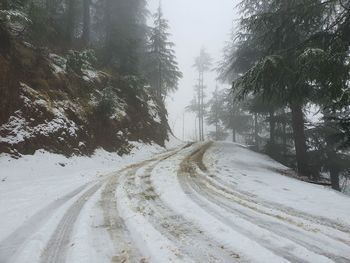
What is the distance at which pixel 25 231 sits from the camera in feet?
17.9

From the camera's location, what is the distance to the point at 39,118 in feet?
46.2

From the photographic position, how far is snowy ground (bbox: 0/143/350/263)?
4320 millimetres

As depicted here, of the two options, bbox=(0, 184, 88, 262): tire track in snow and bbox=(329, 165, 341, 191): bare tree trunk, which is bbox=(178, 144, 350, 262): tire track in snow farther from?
bbox=(329, 165, 341, 191): bare tree trunk

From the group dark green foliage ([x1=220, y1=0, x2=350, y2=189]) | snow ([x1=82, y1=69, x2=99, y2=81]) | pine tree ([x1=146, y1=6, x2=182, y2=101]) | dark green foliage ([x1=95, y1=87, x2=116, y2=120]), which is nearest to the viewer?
dark green foliage ([x1=220, y1=0, x2=350, y2=189])

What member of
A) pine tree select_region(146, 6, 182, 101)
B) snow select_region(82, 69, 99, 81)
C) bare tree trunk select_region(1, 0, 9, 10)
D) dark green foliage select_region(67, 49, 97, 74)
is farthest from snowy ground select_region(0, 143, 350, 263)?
pine tree select_region(146, 6, 182, 101)

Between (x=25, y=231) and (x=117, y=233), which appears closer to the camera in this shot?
(x=117, y=233)

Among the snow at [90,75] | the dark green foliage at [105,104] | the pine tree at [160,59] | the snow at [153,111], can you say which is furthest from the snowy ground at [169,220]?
the pine tree at [160,59]

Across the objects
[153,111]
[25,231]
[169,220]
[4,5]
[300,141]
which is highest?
[4,5]

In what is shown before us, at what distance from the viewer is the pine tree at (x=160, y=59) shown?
121 ft

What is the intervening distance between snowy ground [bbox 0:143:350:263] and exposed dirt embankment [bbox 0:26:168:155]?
2714mm

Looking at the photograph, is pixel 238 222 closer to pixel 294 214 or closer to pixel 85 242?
pixel 294 214

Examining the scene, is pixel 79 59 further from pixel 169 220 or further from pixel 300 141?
pixel 169 220

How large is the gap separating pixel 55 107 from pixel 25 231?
11.0 m

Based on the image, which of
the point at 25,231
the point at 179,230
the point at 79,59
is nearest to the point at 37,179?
the point at 25,231
